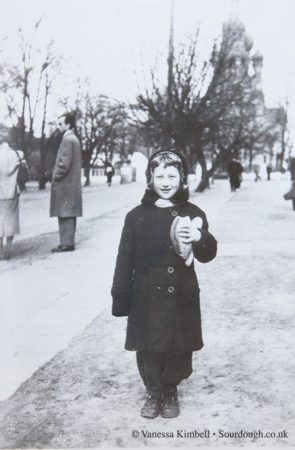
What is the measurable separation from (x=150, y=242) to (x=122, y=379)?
2.94 feet

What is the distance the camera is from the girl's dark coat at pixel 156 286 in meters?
2.84

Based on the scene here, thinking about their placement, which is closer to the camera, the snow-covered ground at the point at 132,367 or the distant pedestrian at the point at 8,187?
the snow-covered ground at the point at 132,367

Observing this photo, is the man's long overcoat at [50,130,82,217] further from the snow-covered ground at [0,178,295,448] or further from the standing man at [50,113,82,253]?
the snow-covered ground at [0,178,295,448]

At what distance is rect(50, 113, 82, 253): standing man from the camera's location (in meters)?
7.62

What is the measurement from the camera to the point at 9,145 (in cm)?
719

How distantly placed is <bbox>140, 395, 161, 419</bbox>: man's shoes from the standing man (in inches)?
193

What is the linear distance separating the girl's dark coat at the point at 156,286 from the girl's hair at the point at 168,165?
39mm

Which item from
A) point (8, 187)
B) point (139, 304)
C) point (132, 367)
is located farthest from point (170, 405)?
point (8, 187)

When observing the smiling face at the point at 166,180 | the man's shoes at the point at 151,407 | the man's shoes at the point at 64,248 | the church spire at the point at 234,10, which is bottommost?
the man's shoes at the point at 64,248

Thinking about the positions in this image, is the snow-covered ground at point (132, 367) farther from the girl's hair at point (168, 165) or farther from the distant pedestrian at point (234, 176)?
the distant pedestrian at point (234, 176)

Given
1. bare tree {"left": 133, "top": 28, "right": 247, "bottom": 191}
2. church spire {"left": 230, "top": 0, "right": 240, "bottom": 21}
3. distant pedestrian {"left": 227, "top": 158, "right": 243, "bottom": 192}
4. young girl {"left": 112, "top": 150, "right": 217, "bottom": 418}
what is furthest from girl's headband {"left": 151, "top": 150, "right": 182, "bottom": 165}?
distant pedestrian {"left": 227, "top": 158, "right": 243, "bottom": 192}

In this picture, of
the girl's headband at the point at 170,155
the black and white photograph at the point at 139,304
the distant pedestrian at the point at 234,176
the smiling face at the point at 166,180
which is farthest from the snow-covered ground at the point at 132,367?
the distant pedestrian at the point at 234,176

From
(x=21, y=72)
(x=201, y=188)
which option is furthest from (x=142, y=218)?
(x=201, y=188)

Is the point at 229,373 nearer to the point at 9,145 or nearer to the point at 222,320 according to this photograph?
the point at 222,320
